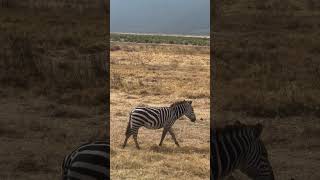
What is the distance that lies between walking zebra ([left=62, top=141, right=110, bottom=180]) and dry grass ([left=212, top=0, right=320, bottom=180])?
2.84m

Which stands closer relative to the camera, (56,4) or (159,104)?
(159,104)

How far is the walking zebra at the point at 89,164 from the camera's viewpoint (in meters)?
5.19

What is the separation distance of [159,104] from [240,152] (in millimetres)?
9169

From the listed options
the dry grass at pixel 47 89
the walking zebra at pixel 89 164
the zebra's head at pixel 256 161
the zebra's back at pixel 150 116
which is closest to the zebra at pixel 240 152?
the zebra's head at pixel 256 161

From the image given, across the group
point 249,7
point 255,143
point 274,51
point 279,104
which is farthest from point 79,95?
point 249,7

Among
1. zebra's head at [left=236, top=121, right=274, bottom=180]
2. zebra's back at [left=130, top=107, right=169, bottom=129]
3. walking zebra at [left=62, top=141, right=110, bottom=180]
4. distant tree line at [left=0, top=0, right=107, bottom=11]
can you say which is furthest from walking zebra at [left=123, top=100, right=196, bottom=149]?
distant tree line at [left=0, top=0, right=107, bottom=11]

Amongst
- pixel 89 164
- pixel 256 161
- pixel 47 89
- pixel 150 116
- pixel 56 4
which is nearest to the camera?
pixel 89 164

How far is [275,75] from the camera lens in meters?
17.9

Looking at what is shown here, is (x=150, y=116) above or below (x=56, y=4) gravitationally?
below

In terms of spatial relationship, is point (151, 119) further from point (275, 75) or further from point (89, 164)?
point (275, 75)

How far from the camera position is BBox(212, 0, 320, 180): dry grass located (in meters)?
10.2

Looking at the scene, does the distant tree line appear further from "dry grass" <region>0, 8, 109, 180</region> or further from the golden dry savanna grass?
the golden dry savanna grass

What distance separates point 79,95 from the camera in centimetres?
1414

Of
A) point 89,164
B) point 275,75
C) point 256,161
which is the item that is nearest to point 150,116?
point 256,161
